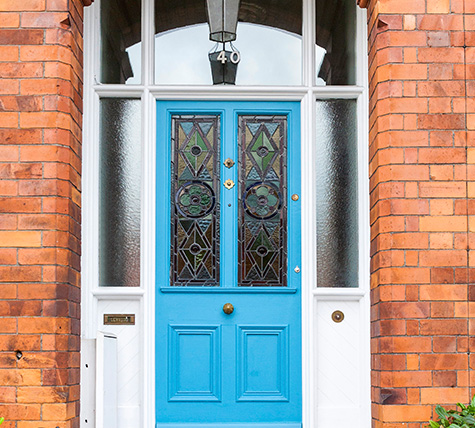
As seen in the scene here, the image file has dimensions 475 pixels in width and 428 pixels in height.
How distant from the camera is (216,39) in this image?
4805 mm

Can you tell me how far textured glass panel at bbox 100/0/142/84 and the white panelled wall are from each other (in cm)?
8

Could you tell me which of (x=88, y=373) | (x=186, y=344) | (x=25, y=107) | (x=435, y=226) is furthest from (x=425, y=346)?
(x=25, y=107)

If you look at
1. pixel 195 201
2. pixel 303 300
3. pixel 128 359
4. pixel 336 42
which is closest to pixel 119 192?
pixel 195 201

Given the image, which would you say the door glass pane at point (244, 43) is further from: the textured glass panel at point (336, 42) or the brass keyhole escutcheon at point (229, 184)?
the brass keyhole escutcheon at point (229, 184)

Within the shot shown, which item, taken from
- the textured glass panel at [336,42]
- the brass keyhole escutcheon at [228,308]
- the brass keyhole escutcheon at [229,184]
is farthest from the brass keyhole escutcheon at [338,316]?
the textured glass panel at [336,42]

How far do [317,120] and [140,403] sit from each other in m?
2.04

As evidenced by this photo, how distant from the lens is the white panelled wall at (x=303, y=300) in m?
4.79

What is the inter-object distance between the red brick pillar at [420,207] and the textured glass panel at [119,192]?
4.81 ft

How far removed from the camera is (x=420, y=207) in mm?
4395

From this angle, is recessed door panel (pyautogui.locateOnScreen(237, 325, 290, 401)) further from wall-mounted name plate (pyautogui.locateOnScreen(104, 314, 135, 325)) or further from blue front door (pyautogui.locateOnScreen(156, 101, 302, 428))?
wall-mounted name plate (pyautogui.locateOnScreen(104, 314, 135, 325))

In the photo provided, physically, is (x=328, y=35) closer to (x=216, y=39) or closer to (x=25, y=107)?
(x=216, y=39)

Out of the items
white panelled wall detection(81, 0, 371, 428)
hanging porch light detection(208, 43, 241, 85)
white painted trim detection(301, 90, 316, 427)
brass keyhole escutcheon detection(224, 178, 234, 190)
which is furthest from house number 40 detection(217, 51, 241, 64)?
brass keyhole escutcheon detection(224, 178, 234, 190)

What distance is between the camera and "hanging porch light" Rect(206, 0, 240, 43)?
15.6 feet

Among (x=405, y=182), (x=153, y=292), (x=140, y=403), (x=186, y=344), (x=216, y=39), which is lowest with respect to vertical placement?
(x=140, y=403)
